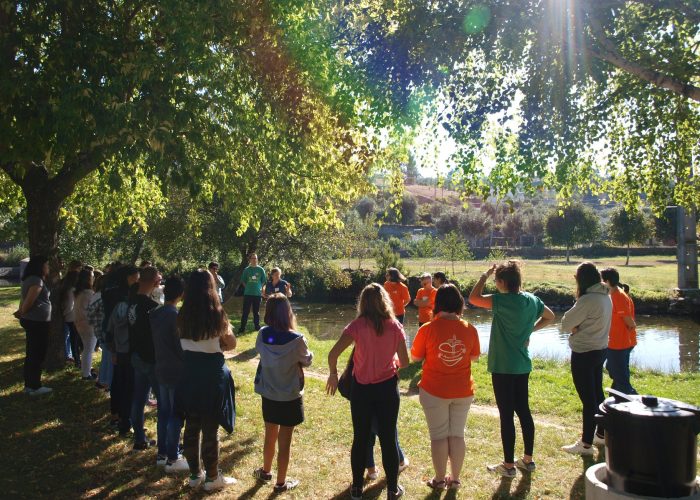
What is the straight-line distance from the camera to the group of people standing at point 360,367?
4.45 m

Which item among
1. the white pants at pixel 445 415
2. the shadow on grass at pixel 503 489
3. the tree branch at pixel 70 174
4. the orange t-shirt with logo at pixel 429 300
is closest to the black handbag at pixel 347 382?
the white pants at pixel 445 415

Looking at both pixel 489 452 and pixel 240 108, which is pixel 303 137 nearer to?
pixel 240 108

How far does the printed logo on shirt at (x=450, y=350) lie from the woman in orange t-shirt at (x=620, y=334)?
2.66 metres

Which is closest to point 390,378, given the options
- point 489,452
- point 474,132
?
point 489,452

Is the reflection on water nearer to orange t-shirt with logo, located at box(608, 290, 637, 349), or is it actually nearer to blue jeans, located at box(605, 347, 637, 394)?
blue jeans, located at box(605, 347, 637, 394)

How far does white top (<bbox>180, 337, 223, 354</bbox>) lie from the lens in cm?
450

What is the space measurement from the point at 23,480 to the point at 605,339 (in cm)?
546

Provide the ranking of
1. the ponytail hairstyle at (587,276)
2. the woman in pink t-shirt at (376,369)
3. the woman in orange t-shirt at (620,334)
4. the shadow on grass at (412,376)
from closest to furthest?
1. the woman in pink t-shirt at (376,369)
2. the ponytail hairstyle at (587,276)
3. the woman in orange t-shirt at (620,334)
4. the shadow on grass at (412,376)

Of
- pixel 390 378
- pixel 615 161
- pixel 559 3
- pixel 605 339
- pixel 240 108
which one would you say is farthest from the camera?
pixel 615 161

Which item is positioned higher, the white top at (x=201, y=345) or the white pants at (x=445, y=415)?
the white top at (x=201, y=345)

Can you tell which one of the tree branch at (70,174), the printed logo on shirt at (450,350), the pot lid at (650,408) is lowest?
the pot lid at (650,408)

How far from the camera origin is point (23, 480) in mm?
4898

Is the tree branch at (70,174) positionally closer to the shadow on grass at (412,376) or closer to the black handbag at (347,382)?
the black handbag at (347,382)

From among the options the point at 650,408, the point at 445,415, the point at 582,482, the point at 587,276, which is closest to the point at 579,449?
the point at 582,482
